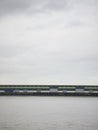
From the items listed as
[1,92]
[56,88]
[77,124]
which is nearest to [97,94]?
[56,88]

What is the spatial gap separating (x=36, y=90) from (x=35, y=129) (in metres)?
119

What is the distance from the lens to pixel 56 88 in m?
156

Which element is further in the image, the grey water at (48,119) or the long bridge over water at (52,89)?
the long bridge over water at (52,89)

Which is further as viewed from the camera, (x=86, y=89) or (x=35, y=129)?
(x=86, y=89)

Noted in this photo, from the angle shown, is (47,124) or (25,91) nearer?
(47,124)

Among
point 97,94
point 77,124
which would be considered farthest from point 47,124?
point 97,94

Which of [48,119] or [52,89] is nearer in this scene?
[48,119]

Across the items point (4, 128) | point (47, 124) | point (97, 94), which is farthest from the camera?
point (97, 94)

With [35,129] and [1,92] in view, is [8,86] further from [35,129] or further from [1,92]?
[35,129]

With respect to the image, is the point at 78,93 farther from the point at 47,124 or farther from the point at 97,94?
the point at 47,124

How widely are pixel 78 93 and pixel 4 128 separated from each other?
118 meters

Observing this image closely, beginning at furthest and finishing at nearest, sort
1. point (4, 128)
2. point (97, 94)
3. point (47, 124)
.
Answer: point (97, 94)
point (47, 124)
point (4, 128)

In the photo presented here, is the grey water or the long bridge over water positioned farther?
the long bridge over water

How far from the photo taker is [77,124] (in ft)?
145
